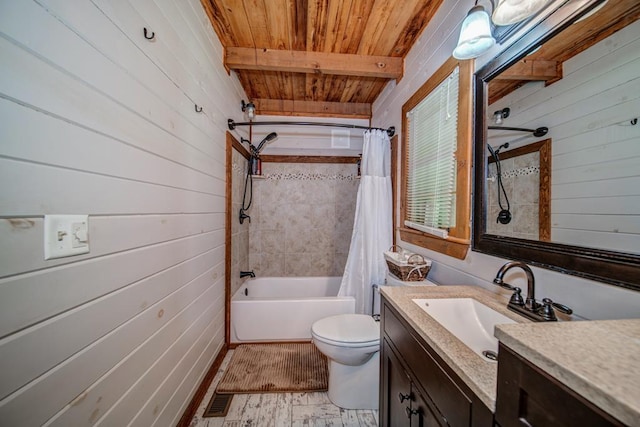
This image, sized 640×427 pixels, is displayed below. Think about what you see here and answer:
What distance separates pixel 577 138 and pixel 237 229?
2.48 meters

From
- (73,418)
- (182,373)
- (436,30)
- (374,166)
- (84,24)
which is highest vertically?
(436,30)

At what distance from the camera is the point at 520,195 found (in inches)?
39.2

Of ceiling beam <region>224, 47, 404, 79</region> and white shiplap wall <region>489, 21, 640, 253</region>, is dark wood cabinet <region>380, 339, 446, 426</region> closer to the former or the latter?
white shiplap wall <region>489, 21, 640, 253</region>

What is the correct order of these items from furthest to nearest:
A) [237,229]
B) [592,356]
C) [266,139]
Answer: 1. [266,139]
2. [237,229]
3. [592,356]

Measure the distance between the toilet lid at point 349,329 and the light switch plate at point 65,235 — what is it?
4.31 feet

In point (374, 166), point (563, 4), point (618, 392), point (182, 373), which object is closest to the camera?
point (618, 392)

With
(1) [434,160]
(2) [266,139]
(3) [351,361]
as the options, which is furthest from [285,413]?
(2) [266,139]

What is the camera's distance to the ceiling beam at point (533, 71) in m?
0.87

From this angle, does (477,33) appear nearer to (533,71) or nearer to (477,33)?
(477,33)

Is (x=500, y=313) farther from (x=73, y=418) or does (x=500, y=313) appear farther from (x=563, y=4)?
(x=73, y=418)

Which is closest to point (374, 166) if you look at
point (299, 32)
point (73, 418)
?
point (299, 32)

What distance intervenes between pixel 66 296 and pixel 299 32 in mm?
2116

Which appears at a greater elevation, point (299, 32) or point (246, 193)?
point (299, 32)

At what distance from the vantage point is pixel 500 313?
0.92 metres
